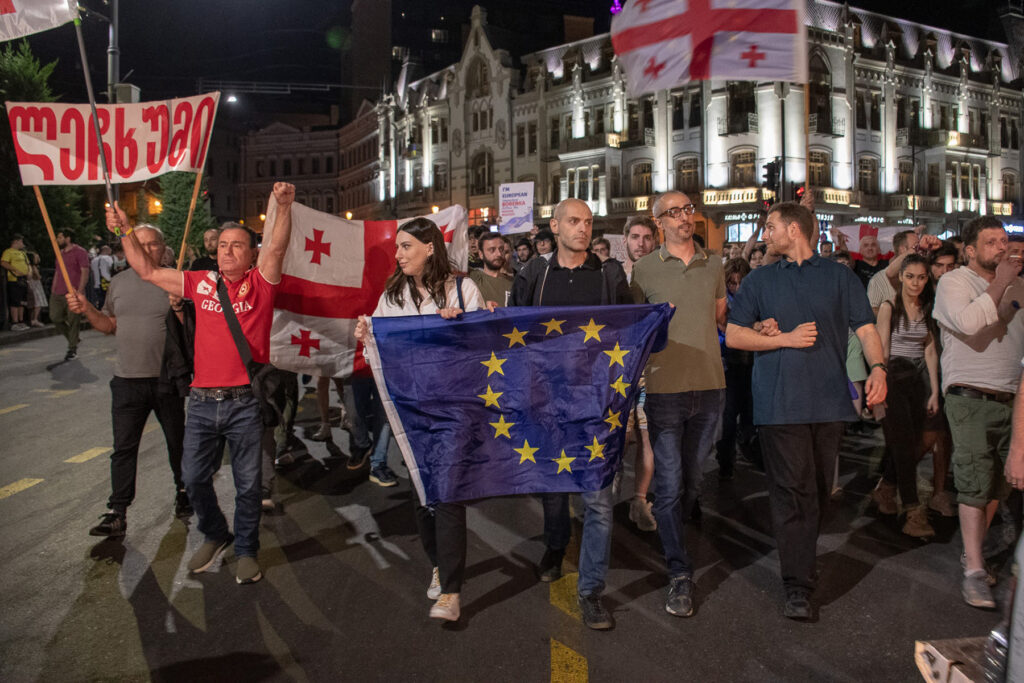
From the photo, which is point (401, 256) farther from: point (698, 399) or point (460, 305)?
point (698, 399)

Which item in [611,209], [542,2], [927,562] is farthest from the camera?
[542,2]

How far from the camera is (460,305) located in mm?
4398

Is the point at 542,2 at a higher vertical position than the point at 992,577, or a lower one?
higher

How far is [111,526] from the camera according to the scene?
5.43 m

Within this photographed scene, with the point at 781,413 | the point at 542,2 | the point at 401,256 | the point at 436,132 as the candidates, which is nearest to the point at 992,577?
the point at 781,413

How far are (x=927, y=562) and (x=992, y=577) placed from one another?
0.44m

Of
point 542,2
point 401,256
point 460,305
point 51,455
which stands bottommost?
point 51,455

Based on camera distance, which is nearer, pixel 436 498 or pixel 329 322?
pixel 436 498

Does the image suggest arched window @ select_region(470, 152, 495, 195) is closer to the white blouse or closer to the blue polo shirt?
the white blouse

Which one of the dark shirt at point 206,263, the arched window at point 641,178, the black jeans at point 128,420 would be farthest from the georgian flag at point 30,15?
the arched window at point 641,178

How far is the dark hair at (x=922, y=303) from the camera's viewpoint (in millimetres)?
5777

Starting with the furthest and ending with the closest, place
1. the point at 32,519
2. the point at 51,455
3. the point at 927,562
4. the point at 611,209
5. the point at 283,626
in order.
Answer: the point at 611,209
the point at 51,455
the point at 32,519
the point at 927,562
the point at 283,626

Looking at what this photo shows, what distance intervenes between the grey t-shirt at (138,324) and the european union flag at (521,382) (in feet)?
7.23

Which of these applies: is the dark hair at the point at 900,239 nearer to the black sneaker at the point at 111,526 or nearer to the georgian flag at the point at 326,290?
the georgian flag at the point at 326,290
